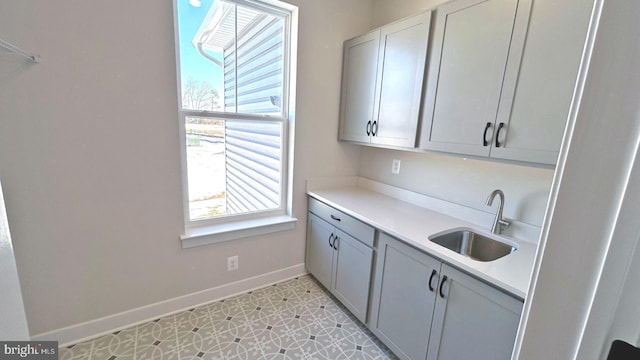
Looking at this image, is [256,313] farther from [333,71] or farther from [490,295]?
[333,71]

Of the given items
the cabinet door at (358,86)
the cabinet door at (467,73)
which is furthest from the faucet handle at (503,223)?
the cabinet door at (358,86)

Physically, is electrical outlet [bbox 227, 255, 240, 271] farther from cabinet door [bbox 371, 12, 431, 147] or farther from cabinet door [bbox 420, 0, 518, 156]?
cabinet door [bbox 420, 0, 518, 156]

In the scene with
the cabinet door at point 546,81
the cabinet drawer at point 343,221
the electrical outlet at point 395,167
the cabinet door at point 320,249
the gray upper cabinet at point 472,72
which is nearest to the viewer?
the cabinet door at point 546,81

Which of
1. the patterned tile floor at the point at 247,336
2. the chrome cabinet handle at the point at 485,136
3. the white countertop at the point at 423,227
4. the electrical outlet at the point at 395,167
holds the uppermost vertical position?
the chrome cabinet handle at the point at 485,136

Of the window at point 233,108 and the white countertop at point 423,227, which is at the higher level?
the window at point 233,108

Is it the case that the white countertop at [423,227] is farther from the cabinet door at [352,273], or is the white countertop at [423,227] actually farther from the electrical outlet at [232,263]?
the electrical outlet at [232,263]

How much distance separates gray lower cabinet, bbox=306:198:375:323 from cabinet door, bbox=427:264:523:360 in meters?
0.54

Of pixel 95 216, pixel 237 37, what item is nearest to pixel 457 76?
pixel 237 37

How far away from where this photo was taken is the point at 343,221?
2.04 m

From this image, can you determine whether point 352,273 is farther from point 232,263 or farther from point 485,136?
point 485,136

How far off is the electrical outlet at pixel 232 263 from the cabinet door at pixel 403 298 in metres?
1.18

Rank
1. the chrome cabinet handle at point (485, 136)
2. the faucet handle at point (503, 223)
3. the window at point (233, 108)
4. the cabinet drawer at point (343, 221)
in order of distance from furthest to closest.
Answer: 1. the window at point (233, 108)
2. the cabinet drawer at point (343, 221)
3. the faucet handle at point (503, 223)
4. the chrome cabinet handle at point (485, 136)

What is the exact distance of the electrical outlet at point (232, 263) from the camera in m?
Result: 2.23

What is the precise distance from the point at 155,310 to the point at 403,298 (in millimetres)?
1796
